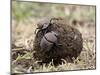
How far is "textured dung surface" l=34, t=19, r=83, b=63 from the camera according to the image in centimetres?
238

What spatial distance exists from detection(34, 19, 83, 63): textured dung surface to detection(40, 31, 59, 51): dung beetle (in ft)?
0.12

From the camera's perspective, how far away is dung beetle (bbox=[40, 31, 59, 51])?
2381mm

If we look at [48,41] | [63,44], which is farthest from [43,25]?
[63,44]

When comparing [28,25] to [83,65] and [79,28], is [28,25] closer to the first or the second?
[79,28]

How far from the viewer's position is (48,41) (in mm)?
2389

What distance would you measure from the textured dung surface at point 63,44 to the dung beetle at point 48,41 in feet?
0.12

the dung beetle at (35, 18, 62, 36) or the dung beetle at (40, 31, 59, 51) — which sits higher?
the dung beetle at (35, 18, 62, 36)

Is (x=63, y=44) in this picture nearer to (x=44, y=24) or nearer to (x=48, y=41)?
(x=48, y=41)

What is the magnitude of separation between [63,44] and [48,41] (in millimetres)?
189

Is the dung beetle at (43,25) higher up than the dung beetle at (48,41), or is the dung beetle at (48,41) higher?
the dung beetle at (43,25)

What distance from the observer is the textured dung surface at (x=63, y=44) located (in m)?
2.38

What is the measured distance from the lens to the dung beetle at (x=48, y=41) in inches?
93.7

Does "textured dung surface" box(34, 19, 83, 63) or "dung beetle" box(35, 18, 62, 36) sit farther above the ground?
"dung beetle" box(35, 18, 62, 36)

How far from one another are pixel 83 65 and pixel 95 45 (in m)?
0.30
